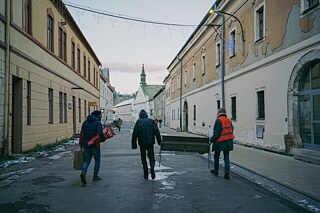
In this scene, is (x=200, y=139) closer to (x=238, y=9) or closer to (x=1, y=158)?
(x=1, y=158)

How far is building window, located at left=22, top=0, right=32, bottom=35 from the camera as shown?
13.0 meters

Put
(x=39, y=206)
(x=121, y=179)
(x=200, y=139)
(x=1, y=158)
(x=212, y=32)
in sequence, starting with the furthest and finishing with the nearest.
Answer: (x=212, y=32)
(x=1, y=158)
(x=200, y=139)
(x=121, y=179)
(x=39, y=206)

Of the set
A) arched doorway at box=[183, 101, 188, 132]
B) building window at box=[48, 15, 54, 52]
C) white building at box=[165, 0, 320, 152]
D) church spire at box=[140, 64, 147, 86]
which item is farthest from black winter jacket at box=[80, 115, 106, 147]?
church spire at box=[140, 64, 147, 86]

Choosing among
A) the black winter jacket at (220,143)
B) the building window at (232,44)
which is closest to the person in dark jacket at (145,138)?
the black winter jacket at (220,143)

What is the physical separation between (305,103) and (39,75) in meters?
11.5

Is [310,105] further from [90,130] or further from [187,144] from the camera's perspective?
[90,130]

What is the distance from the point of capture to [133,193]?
6.14 metres

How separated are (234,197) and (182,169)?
11.2 feet

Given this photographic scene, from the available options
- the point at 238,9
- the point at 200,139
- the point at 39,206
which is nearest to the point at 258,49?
the point at 238,9

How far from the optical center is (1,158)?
35.2 ft

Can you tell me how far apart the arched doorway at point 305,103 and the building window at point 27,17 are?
1087 centimetres

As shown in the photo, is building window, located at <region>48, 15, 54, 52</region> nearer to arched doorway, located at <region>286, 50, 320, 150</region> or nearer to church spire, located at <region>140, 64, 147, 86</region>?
arched doorway, located at <region>286, 50, 320, 150</region>

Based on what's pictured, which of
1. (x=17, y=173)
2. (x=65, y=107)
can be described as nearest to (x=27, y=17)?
(x=65, y=107)

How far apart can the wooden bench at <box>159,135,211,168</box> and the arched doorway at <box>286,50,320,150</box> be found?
12.1 ft
